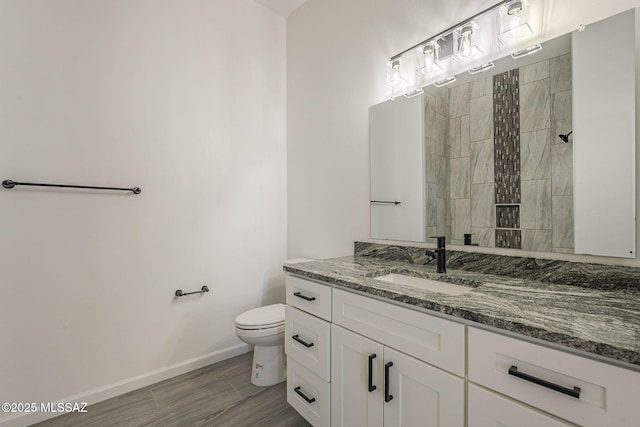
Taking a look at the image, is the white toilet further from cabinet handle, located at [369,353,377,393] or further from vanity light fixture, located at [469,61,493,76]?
vanity light fixture, located at [469,61,493,76]

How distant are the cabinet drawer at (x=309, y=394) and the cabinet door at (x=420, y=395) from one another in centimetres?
37

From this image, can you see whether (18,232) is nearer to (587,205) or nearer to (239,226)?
(239,226)

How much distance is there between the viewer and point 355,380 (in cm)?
127

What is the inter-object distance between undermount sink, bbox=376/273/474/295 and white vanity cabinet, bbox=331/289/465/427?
0.78 ft

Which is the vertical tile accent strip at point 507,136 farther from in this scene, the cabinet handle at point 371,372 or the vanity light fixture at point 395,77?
the cabinet handle at point 371,372

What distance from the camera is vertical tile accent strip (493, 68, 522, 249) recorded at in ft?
4.42

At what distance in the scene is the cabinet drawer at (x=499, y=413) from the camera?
76 centimetres

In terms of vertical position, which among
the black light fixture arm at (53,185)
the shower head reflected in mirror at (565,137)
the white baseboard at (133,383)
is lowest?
the white baseboard at (133,383)

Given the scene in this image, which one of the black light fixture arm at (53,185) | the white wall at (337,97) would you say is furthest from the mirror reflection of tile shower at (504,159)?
the black light fixture arm at (53,185)

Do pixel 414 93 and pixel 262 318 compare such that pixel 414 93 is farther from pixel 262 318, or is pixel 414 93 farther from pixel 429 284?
pixel 262 318

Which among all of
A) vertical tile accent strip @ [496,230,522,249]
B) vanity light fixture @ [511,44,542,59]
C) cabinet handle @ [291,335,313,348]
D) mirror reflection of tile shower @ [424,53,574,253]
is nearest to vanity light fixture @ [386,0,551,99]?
vanity light fixture @ [511,44,542,59]

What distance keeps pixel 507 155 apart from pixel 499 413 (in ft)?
3.42

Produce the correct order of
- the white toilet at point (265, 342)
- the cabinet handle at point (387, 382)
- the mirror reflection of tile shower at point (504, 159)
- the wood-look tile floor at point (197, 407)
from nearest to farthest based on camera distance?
the cabinet handle at point (387, 382)
the mirror reflection of tile shower at point (504, 159)
the wood-look tile floor at point (197, 407)
the white toilet at point (265, 342)

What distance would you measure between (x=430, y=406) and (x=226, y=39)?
2677 mm
